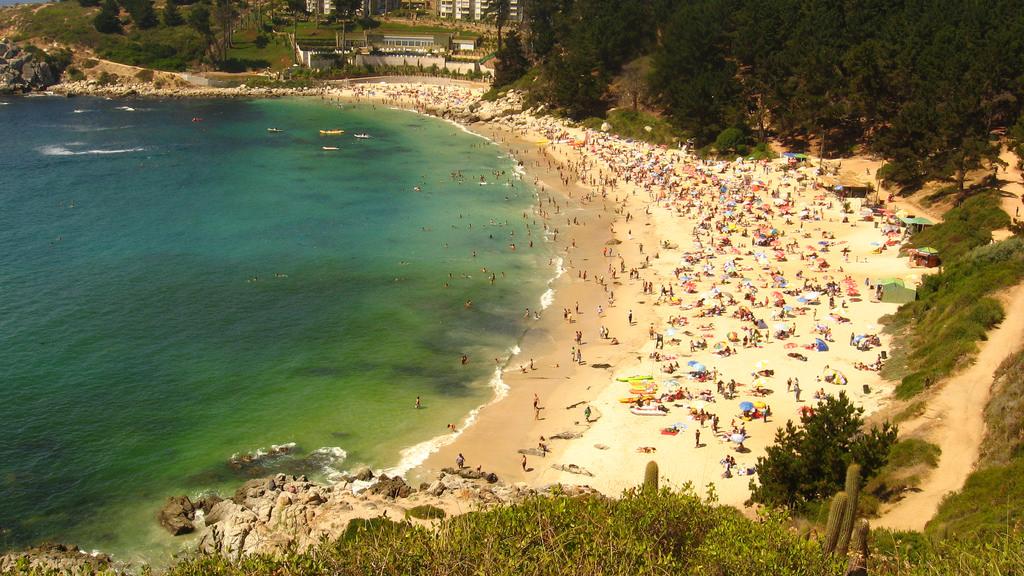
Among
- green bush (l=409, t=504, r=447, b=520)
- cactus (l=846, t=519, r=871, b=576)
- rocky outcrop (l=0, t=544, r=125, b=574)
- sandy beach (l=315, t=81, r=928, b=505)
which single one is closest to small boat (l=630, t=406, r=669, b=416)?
sandy beach (l=315, t=81, r=928, b=505)

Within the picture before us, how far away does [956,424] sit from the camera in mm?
26688

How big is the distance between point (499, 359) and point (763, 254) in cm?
1941

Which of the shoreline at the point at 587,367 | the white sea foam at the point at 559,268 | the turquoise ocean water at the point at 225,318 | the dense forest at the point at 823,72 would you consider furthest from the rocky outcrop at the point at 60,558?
the dense forest at the point at 823,72

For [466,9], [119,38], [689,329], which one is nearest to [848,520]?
[689,329]

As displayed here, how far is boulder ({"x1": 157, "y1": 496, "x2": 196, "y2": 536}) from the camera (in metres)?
26.3

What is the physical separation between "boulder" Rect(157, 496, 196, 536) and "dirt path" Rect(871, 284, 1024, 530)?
21.3 meters

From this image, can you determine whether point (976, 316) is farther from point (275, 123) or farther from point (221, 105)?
point (221, 105)

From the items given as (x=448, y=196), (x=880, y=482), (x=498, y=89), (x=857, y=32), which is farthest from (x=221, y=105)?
(x=880, y=482)

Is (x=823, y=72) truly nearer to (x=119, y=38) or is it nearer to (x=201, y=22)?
(x=201, y=22)

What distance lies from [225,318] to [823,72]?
2017 inches

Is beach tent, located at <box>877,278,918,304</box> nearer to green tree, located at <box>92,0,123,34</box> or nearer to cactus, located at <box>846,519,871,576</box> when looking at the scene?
cactus, located at <box>846,519,871,576</box>

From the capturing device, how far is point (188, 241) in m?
56.1

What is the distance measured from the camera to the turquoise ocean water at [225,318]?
30328 mm

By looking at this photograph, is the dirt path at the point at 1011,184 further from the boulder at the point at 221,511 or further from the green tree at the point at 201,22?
the green tree at the point at 201,22
